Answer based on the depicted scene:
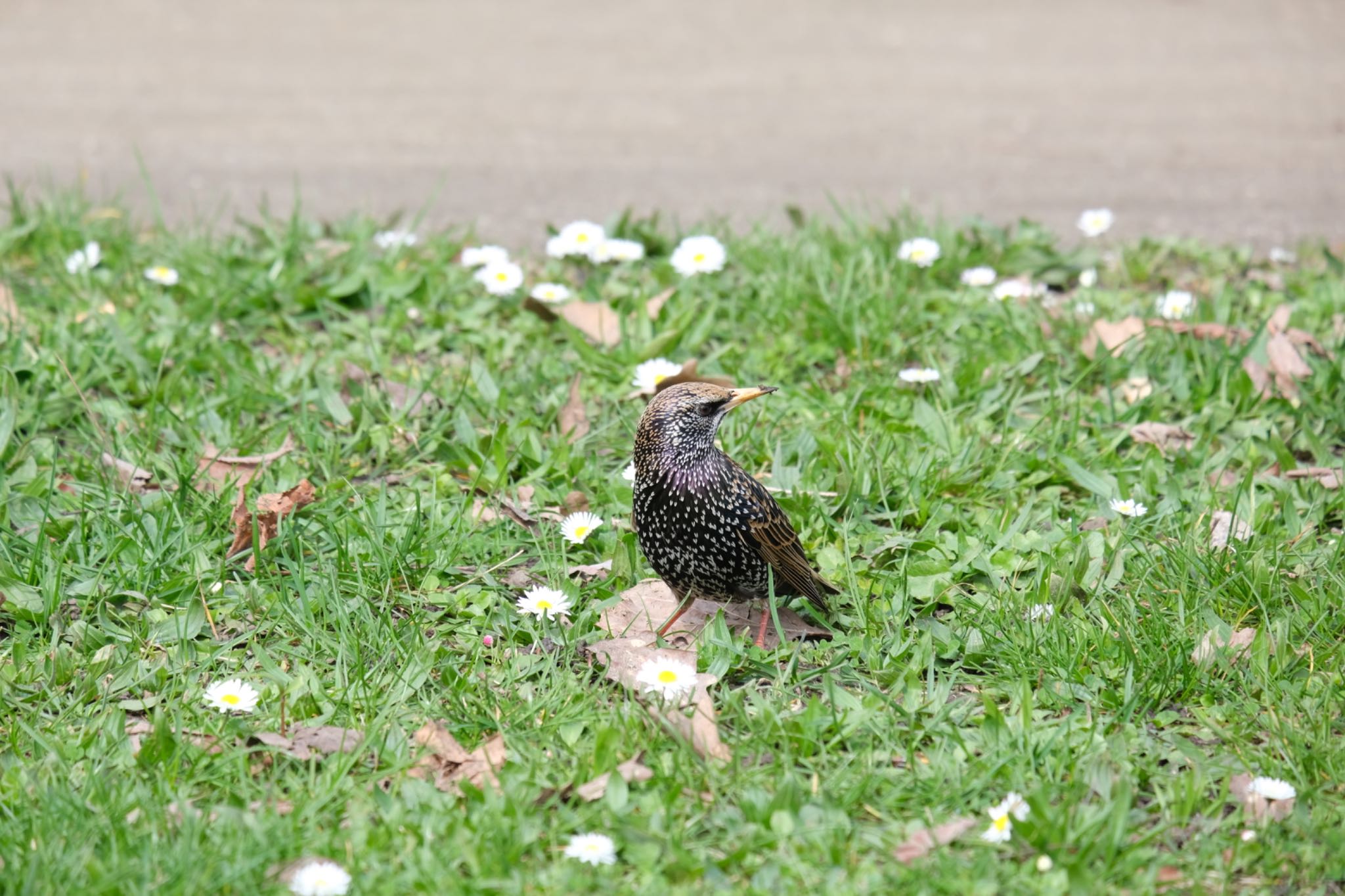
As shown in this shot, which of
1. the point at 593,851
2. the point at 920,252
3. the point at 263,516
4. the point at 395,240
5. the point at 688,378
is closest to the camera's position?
the point at 593,851

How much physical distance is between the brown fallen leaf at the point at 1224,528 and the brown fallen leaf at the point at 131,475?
10.3 feet

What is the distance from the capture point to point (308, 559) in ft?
12.4

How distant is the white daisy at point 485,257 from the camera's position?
537 centimetres

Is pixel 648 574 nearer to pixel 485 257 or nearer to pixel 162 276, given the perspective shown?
pixel 485 257

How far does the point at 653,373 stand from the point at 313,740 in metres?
1.91

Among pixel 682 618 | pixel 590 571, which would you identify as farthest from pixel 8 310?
pixel 682 618

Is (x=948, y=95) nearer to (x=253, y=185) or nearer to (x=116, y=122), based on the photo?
(x=253, y=185)

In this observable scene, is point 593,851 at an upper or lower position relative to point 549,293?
lower

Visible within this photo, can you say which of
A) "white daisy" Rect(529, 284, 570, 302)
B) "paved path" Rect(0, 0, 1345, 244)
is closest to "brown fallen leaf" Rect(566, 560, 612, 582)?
"white daisy" Rect(529, 284, 570, 302)

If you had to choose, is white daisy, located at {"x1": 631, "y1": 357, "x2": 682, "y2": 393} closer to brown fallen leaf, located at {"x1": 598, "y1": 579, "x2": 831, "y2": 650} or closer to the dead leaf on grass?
brown fallen leaf, located at {"x1": 598, "y1": 579, "x2": 831, "y2": 650}

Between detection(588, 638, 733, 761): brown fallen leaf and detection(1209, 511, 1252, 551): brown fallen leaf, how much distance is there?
157cm

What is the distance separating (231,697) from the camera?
318 cm

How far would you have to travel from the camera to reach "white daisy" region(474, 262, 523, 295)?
516 cm

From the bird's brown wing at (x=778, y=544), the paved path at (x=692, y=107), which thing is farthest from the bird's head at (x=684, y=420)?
the paved path at (x=692, y=107)
